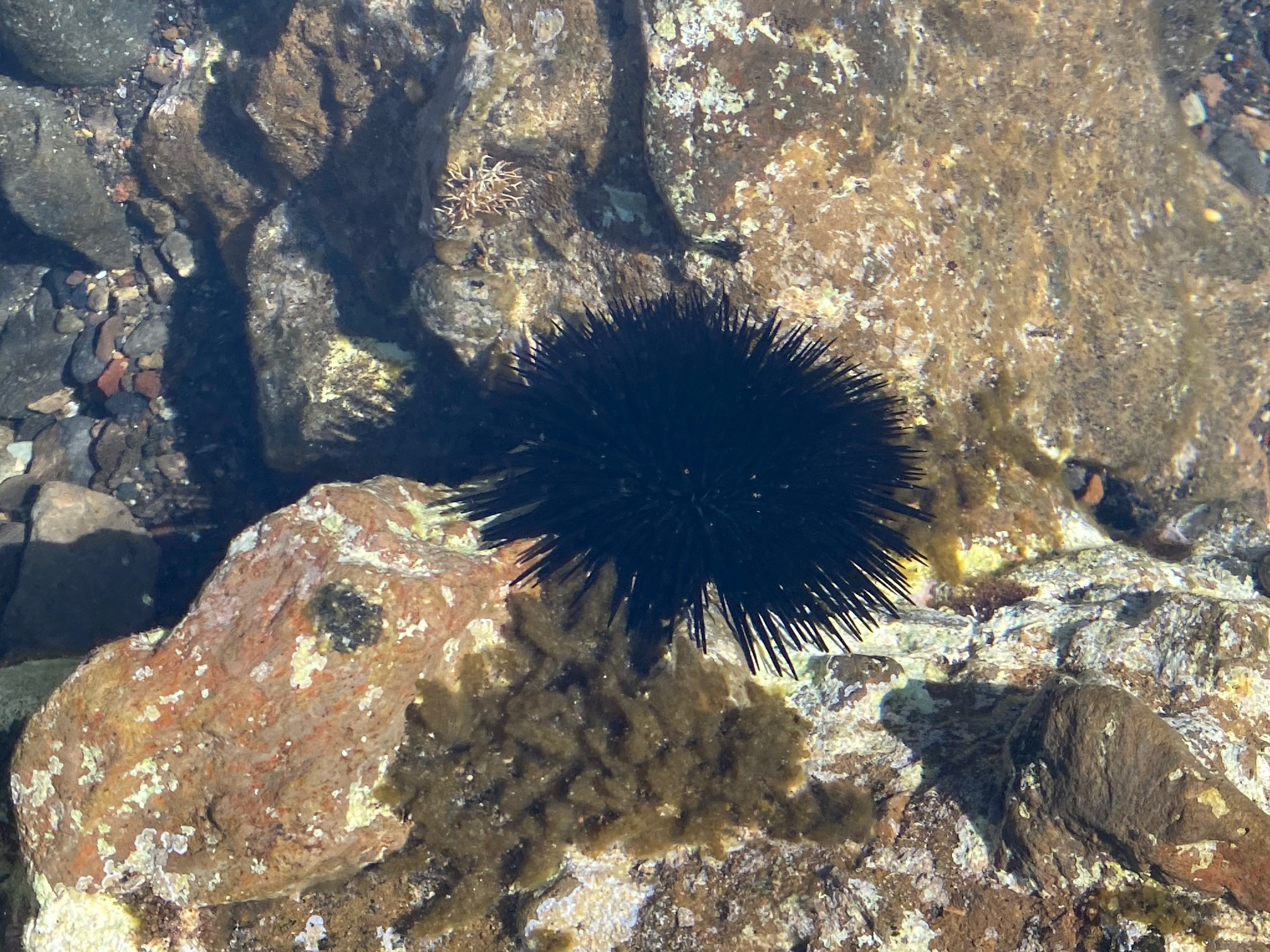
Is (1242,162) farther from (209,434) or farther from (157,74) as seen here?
(157,74)

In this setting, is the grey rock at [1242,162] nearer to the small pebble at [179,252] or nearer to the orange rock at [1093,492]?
the orange rock at [1093,492]

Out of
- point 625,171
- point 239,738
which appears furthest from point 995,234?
point 239,738

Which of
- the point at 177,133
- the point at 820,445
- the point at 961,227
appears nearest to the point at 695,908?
the point at 820,445

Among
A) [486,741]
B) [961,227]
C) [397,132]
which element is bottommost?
[486,741]

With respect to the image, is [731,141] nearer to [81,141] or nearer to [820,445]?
[820,445]

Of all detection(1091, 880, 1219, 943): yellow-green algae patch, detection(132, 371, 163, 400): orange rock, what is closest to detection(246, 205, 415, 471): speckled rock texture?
detection(132, 371, 163, 400): orange rock

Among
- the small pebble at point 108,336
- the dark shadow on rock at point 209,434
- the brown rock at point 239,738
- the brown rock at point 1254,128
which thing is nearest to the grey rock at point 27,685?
the brown rock at point 239,738
